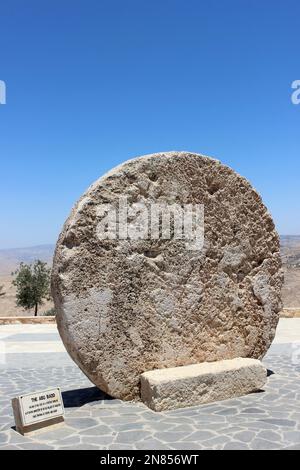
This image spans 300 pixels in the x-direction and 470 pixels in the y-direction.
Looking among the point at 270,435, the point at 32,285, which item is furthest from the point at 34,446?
the point at 32,285

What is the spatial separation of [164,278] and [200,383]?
139 cm

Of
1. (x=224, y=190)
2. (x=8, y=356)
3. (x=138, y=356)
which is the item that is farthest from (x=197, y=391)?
(x=8, y=356)

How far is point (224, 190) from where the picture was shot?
6.91 metres

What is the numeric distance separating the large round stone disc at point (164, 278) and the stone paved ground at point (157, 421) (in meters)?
0.53

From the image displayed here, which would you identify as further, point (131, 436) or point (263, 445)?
point (131, 436)

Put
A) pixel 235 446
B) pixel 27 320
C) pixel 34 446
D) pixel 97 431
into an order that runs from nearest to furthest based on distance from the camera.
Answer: pixel 235 446 < pixel 34 446 < pixel 97 431 < pixel 27 320

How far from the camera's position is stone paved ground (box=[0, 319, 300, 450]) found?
4.59 meters

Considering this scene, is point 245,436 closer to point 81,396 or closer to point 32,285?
point 81,396

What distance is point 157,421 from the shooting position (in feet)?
17.2

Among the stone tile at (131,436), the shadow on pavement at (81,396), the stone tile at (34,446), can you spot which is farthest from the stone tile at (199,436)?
the shadow on pavement at (81,396)

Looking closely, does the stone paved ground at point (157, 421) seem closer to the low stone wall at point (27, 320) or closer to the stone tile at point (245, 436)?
the stone tile at point (245, 436)

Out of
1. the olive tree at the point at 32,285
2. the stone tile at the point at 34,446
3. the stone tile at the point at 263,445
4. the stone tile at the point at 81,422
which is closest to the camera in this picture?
the stone tile at the point at 263,445

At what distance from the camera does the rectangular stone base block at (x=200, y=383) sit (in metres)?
5.68
